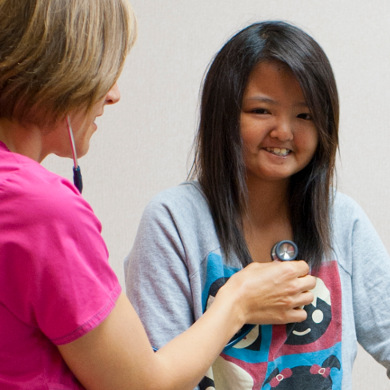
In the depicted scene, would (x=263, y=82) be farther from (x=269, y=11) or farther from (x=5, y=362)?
(x=269, y=11)

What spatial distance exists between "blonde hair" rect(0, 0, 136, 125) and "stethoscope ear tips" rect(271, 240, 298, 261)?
570 millimetres

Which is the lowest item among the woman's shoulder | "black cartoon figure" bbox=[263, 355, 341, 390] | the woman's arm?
"black cartoon figure" bbox=[263, 355, 341, 390]

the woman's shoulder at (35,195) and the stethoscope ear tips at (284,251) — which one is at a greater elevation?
the woman's shoulder at (35,195)

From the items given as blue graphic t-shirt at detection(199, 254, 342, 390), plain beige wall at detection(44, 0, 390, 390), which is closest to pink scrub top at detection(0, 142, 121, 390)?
blue graphic t-shirt at detection(199, 254, 342, 390)

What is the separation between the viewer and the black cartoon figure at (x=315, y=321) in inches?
46.9

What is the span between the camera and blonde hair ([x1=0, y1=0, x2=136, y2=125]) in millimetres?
703

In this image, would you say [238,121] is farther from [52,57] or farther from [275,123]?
[52,57]

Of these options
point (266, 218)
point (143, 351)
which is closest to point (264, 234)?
point (266, 218)

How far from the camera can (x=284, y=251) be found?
122 cm

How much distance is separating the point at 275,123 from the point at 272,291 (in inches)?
11.5

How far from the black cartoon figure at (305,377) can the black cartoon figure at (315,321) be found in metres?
0.05

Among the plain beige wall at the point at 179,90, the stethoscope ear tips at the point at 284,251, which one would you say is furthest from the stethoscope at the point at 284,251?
the plain beige wall at the point at 179,90

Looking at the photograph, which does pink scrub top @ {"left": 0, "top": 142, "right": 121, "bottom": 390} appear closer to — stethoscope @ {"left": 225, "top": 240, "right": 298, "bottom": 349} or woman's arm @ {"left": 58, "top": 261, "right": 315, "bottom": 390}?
woman's arm @ {"left": 58, "top": 261, "right": 315, "bottom": 390}

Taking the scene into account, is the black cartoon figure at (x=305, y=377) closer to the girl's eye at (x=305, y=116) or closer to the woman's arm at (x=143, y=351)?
the woman's arm at (x=143, y=351)
